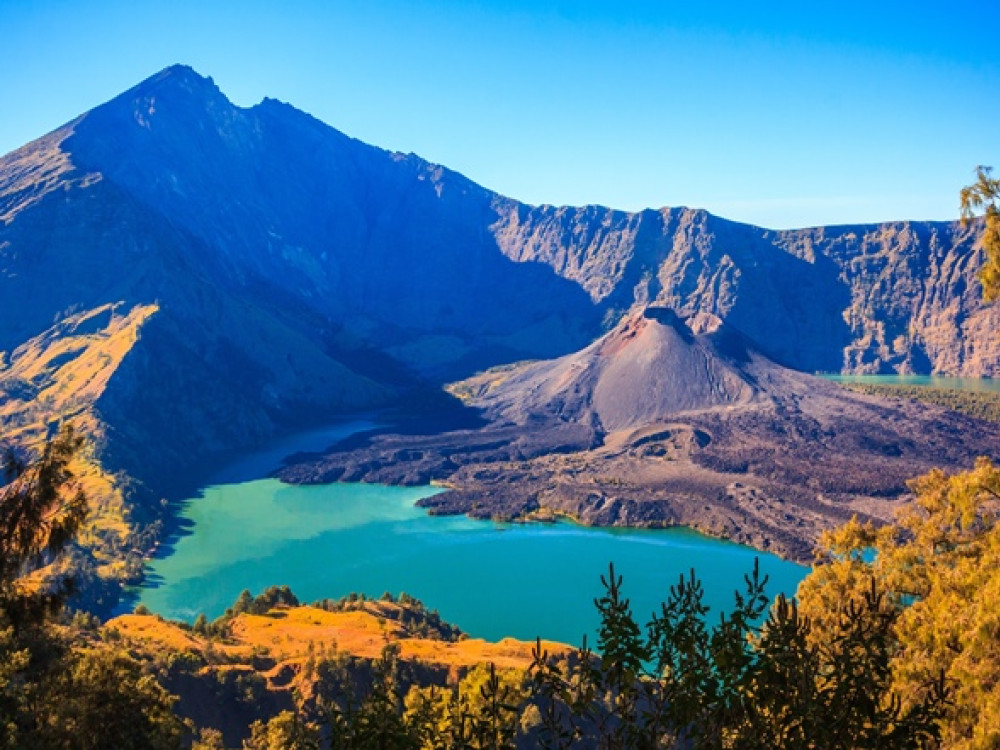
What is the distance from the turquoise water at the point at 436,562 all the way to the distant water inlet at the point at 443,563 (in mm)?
126

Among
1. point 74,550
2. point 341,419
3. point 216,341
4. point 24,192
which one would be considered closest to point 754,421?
point 341,419

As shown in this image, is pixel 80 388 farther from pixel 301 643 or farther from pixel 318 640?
→ pixel 318 640

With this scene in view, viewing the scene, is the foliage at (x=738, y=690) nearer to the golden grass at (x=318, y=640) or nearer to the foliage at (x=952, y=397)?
the golden grass at (x=318, y=640)

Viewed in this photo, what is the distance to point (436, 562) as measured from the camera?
7719cm

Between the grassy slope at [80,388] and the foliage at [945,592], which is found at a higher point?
the foliage at [945,592]

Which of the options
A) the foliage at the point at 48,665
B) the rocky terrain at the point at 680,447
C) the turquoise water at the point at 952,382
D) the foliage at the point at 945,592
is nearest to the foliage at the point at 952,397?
the turquoise water at the point at 952,382

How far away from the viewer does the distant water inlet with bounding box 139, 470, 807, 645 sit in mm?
64812

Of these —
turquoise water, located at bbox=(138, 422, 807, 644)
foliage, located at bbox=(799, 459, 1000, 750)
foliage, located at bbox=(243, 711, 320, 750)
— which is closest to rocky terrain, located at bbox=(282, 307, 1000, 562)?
turquoise water, located at bbox=(138, 422, 807, 644)

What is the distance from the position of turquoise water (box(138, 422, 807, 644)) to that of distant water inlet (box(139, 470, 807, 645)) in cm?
13

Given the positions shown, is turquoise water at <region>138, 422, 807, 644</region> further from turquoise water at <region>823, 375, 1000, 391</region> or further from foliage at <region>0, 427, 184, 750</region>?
turquoise water at <region>823, 375, 1000, 391</region>

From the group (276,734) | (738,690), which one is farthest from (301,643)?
(738,690)

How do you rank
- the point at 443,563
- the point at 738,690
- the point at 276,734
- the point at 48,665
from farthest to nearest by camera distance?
the point at 443,563
the point at 276,734
the point at 48,665
the point at 738,690

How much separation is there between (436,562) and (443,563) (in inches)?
29.4

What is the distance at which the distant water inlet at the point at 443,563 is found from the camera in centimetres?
6481
